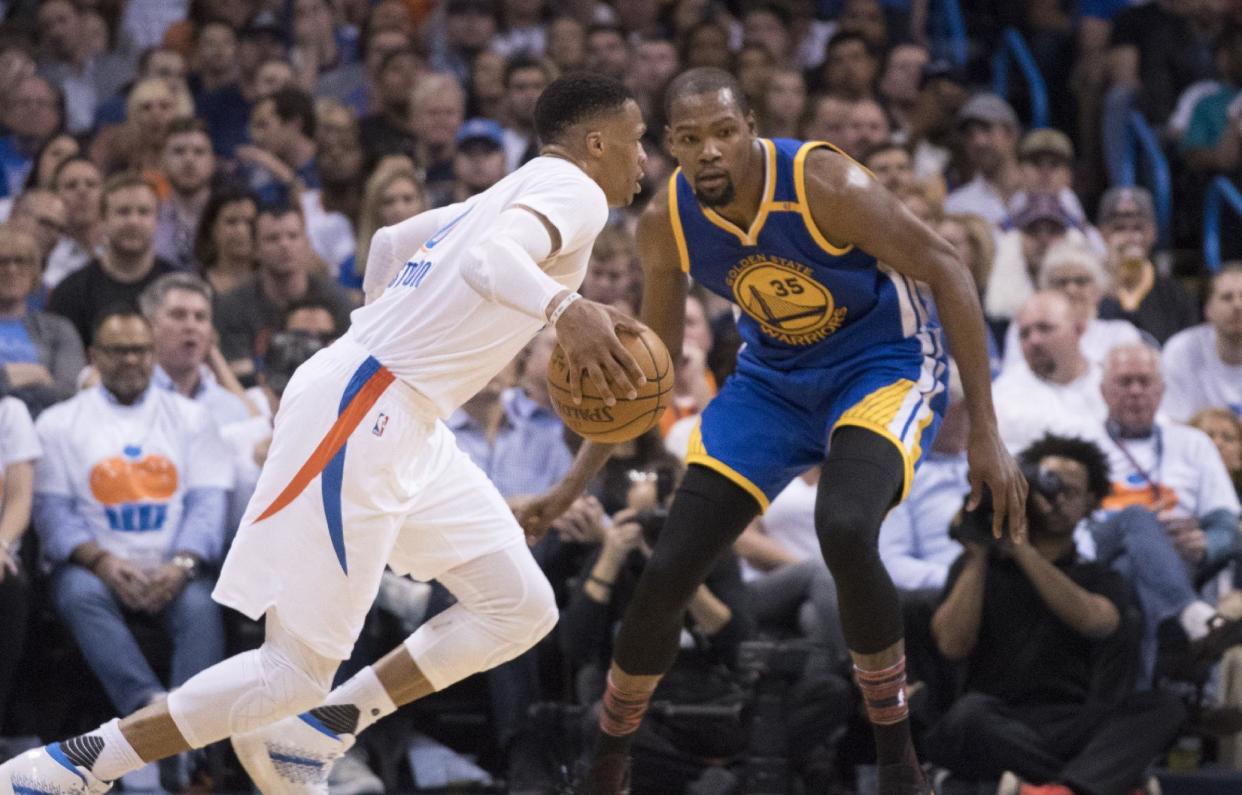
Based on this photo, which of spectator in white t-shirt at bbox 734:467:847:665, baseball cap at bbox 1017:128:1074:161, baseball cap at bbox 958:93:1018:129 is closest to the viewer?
spectator in white t-shirt at bbox 734:467:847:665

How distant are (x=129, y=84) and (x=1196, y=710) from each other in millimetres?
7317

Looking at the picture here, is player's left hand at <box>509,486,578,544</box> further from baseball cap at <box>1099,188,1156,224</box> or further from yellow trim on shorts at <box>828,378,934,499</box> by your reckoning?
baseball cap at <box>1099,188,1156,224</box>

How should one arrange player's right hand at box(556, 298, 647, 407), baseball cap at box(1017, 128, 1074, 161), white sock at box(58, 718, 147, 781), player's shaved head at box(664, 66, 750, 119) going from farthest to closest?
1. baseball cap at box(1017, 128, 1074, 161)
2. player's shaved head at box(664, 66, 750, 119)
3. white sock at box(58, 718, 147, 781)
4. player's right hand at box(556, 298, 647, 407)

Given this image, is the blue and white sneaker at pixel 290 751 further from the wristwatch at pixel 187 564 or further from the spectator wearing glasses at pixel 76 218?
the spectator wearing glasses at pixel 76 218

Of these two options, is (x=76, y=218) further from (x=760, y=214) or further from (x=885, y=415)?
(x=885, y=415)

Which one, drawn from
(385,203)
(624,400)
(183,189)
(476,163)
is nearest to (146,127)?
(183,189)

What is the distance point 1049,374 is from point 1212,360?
105 centimetres

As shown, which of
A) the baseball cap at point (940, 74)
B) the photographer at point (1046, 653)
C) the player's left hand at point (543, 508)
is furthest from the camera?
the baseball cap at point (940, 74)

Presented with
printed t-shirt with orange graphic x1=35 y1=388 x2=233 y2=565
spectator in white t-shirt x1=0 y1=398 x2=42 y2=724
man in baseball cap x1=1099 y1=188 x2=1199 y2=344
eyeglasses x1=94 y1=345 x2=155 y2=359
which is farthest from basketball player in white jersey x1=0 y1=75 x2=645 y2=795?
man in baseball cap x1=1099 y1=188 x2=1199 y2=344

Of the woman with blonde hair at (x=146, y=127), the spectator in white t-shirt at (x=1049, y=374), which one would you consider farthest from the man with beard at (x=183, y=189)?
the spectator in white t-shirt at (x=1049, y=374)

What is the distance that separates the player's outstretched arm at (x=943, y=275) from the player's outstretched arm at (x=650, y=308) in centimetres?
54

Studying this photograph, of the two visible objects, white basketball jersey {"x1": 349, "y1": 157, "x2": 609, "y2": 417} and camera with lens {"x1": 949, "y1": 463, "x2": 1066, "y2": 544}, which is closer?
white basketball jersey {"x1": 349, "y1": 157, "x2": 609, "y2": 417}

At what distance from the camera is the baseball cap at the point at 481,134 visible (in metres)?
10.0

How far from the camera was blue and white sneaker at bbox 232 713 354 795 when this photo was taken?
5.22 m
